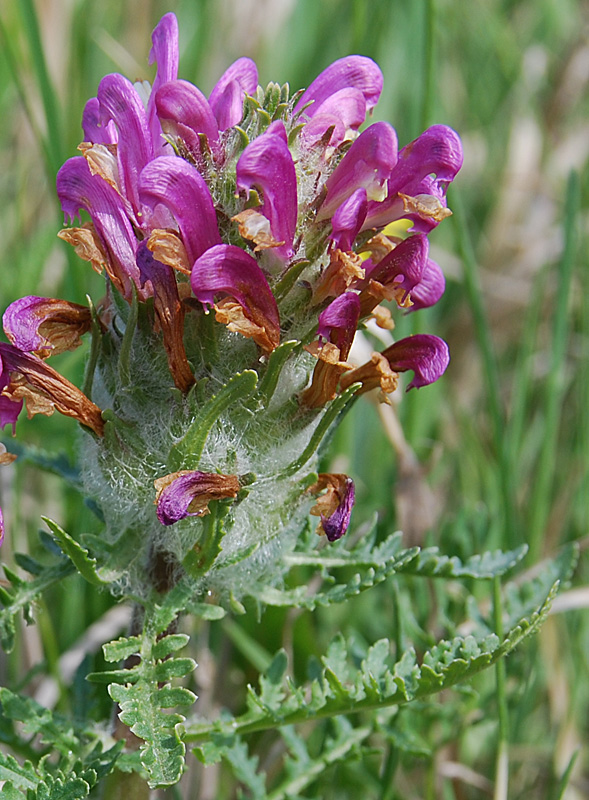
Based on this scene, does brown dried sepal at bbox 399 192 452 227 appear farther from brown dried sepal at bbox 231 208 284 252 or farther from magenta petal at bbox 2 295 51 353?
magenta petal at bbox 2 295 51 353

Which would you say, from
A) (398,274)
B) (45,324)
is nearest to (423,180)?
(398,274)

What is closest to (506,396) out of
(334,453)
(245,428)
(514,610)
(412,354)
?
(334,453)

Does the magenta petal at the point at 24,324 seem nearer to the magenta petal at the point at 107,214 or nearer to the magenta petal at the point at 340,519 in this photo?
the magenta petal at the point at 107,214

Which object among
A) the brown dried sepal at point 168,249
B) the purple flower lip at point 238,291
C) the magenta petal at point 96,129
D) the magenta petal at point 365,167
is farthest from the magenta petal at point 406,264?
the magenta petal at point 96,129

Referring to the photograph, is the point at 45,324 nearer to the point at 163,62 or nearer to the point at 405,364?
the point at 163,62

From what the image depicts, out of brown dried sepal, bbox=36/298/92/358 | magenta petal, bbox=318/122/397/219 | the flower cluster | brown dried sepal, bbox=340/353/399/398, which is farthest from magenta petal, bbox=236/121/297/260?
brown dried sepal, bbox=36/298/92/358

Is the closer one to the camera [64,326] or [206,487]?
[206,487]

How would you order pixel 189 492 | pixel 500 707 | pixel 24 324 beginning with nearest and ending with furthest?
pixel 189 492 < pixel 24 324 < pixel 500 707
